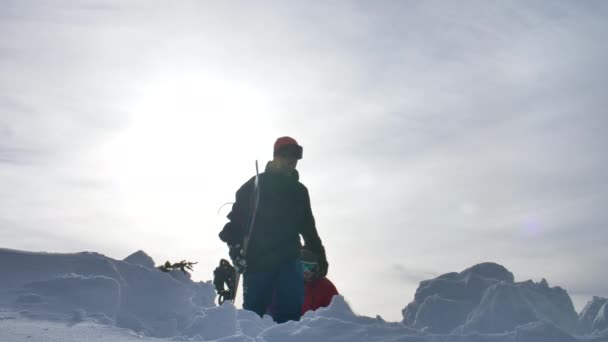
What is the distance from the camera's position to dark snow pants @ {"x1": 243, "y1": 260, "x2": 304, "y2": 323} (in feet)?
20.5

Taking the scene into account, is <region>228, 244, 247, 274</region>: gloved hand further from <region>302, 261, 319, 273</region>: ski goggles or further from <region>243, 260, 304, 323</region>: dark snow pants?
<region>302, 261, 319, 273</region>: ski goggles

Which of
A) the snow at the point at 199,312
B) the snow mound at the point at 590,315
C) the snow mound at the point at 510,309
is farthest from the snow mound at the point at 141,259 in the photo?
the snow mound at the point at 590,315

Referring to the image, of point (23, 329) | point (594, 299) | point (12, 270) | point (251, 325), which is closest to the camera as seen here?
point (23, 329)

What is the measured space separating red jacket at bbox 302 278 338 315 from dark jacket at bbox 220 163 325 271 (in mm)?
1026

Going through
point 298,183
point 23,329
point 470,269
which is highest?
point 298,183

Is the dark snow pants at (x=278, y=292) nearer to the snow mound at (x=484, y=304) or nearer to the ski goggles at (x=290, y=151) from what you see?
the ski goggles at (x=290, y=151)

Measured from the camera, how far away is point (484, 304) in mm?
5621

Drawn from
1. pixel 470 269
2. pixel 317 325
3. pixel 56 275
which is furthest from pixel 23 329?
pixel 470 269

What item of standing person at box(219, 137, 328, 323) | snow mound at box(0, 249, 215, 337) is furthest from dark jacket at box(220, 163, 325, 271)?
snow mound at box(0, 249, 215, 337)

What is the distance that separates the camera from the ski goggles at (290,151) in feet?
20.6

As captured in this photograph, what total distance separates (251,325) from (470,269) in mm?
3318

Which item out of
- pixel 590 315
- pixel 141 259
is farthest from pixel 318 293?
pixel 590 315

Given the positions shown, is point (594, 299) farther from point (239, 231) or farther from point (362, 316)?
point (239, 231)

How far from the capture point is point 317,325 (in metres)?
4.23
